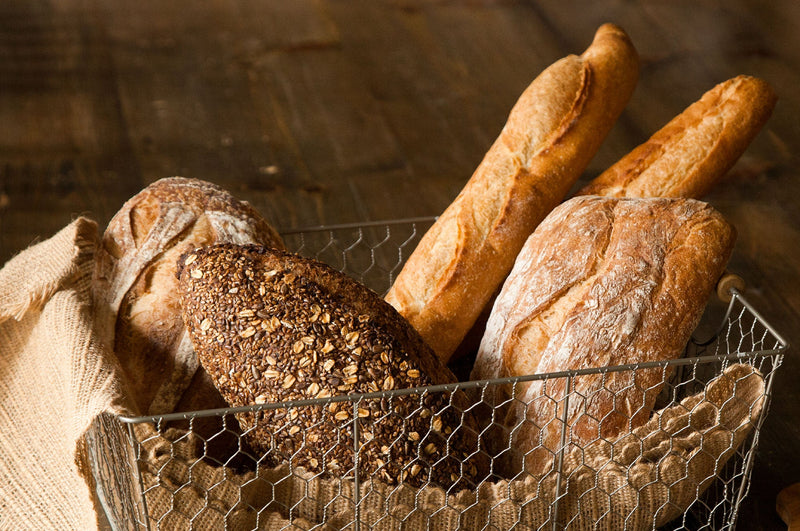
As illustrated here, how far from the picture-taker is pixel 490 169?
1.04m

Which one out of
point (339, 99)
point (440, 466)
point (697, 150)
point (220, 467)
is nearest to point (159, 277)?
point (220, 467)

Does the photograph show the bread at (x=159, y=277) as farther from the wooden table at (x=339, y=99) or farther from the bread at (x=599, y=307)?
the wooden table at (x=339, y=99)

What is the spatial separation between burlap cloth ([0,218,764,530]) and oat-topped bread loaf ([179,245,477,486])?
3 centimetres

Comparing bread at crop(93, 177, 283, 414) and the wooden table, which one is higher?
bread at crop(93, 177, 283, 414)

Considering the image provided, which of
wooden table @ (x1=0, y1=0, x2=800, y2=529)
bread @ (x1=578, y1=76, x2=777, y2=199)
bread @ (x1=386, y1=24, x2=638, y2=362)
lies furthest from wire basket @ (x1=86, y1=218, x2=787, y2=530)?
wooden table @ (x1=0, y1=0, x2=800, y2=529)

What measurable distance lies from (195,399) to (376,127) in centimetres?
121

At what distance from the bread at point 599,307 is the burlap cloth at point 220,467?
0.05 metres

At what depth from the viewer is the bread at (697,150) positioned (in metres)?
1.03

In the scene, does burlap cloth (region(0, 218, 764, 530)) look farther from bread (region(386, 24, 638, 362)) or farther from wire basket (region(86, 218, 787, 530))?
bread (region(386, 24, 638, 362))

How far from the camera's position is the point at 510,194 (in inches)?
39.8

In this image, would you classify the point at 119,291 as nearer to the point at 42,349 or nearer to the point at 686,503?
the point at 42,349

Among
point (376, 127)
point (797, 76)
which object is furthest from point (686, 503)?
point (797, 76)

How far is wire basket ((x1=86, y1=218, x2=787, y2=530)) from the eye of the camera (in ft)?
2.41

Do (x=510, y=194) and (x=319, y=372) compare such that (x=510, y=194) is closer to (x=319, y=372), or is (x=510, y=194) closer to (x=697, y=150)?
(x=697, y=150)
